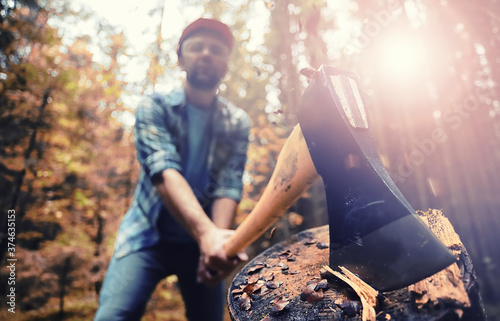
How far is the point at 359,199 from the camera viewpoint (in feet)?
3.18

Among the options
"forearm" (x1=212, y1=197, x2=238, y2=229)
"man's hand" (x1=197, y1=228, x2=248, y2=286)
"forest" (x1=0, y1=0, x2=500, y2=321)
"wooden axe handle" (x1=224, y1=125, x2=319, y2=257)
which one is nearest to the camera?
"wooden axe handle" (x1=224, y1=125, x2=319, y2=257)

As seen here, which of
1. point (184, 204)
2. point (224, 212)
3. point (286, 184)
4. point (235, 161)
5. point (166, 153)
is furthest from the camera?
point (235, 161)

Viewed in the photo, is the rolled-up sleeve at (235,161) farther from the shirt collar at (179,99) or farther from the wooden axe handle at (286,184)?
the wooden axe handle at (286,184)

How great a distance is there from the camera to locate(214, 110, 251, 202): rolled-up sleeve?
2334mm

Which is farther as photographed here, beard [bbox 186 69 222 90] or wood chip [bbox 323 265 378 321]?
beard [bbox 186 69 222 90]

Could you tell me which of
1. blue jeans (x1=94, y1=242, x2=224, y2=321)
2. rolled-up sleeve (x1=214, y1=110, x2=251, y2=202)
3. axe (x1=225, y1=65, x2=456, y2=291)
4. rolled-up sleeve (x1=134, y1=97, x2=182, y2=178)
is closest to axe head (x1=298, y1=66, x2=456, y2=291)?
axe (x1=225, y1=65, x2=456, y2=291)

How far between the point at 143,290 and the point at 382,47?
18.1ft

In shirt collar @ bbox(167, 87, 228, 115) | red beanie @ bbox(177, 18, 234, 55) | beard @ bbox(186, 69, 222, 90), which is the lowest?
shirt collar @ bbox(167, 87, 228, 115)

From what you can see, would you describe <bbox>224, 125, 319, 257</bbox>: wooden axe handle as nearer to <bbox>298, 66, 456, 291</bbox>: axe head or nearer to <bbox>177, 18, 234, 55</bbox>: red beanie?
<bbox>298, 66, 456, 291</bbox>: axe head

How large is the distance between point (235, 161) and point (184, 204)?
89 centimetres

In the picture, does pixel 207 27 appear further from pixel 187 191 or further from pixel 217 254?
pixel 217 254

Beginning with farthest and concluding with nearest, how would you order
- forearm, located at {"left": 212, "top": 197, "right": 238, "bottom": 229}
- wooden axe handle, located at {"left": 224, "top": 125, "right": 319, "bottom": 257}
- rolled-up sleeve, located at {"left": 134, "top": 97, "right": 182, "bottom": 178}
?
forearm, located at {"left": 212, "top": 197, "right": 238, "bottom": 229}
rolled-up sleeve, located at {"left": 134, "top": 97, "right": 182, "bottom": 178}
wooden axe handle, located at {"left": 224, "top": 125, "right": 319, "bottom": 257}

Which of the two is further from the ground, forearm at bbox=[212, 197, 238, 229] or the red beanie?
the red beanie

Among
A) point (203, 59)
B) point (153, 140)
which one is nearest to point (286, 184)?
point (153, 140)
